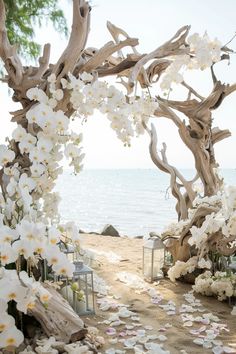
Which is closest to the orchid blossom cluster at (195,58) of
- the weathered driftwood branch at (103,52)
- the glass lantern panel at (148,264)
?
the weathered driftwood branch at (103,52)

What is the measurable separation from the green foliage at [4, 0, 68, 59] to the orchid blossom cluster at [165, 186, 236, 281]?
8.04 feet

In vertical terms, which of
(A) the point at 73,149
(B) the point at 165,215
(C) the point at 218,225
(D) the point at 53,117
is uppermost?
(D) the point at 53,117

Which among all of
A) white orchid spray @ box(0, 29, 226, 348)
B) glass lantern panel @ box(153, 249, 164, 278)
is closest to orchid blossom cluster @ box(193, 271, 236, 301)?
glass lantern panel @ box(153, 249, 164, 278)

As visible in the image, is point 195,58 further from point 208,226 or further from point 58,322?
point 58,322

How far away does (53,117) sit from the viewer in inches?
55.9

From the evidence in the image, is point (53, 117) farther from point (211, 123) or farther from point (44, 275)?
point (211, 123)

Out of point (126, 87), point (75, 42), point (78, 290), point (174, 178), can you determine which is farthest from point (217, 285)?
point (75, 42)

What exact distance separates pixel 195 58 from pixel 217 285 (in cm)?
189

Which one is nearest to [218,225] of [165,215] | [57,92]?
[57,92]

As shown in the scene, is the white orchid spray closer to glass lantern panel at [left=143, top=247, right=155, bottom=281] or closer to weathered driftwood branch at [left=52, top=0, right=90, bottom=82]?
weathered driftwood branch at [left=52, top=0, right=90, bottom=82]

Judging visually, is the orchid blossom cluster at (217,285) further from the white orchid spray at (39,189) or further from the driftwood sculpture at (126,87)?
the white orchid spray at (39,189)

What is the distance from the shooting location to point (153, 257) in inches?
148

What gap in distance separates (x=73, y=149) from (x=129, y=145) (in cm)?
43

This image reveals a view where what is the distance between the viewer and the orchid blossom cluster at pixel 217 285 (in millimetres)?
3229
